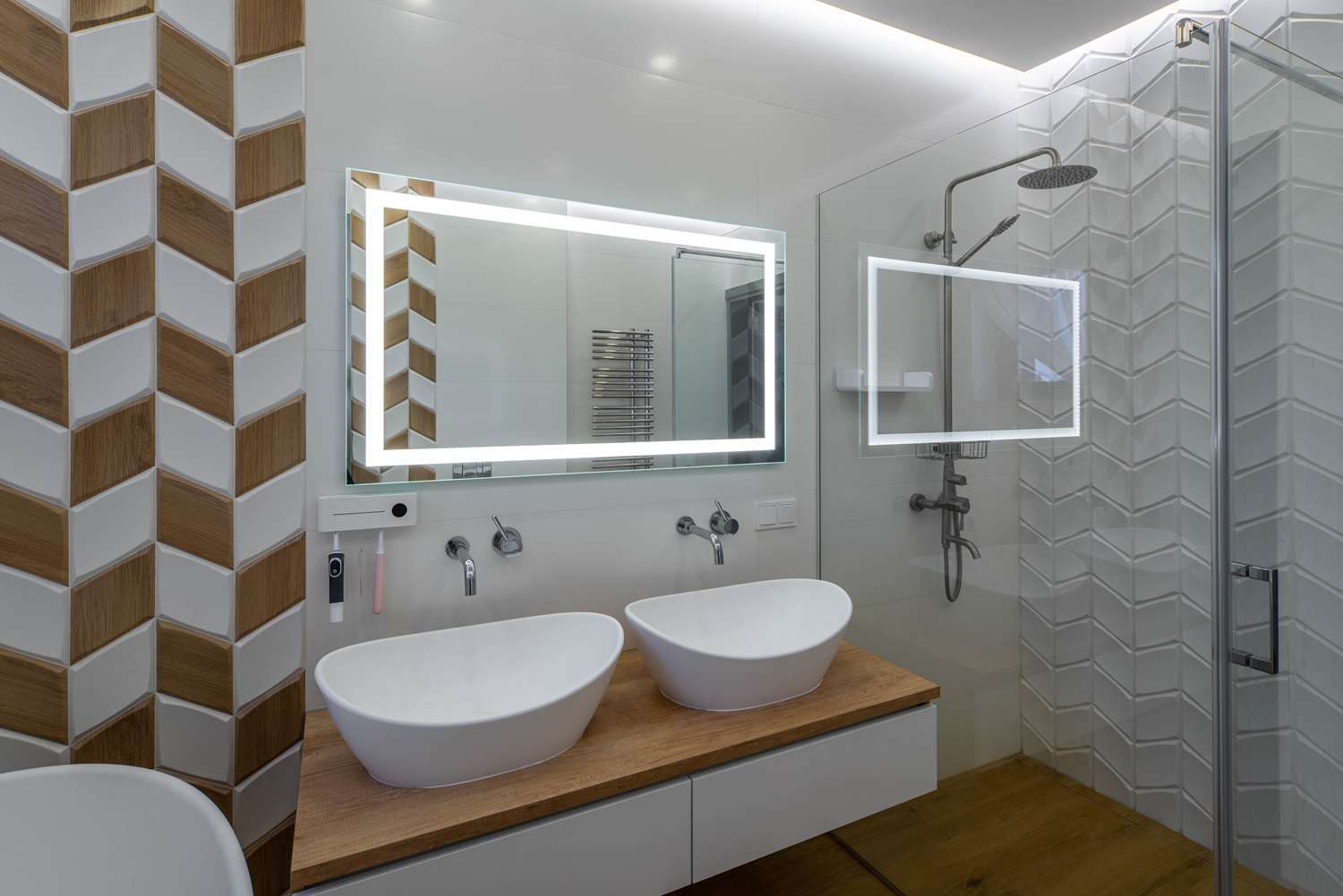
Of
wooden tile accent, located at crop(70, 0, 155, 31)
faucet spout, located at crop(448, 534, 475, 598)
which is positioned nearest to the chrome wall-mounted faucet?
faucet spout, located at crop(448, 534, 475, 598)

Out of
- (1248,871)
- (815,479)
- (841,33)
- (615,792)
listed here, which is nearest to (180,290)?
(615,792)

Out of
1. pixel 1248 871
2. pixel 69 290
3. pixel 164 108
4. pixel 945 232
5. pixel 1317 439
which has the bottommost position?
pixel 1248 871

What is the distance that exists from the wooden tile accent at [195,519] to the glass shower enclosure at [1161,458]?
1.73 metres

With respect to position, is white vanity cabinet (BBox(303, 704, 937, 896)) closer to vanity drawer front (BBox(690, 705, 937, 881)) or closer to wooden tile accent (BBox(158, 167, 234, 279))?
vanity drawer front (BBox(690, 705, 937, 881))

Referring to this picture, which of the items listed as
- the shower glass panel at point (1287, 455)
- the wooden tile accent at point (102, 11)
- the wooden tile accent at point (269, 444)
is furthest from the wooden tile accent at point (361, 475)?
the shower glass panel at point (1287, 455)

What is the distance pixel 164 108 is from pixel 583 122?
0.91 m

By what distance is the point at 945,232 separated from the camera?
1.73m

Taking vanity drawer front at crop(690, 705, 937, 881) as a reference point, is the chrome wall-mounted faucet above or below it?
above

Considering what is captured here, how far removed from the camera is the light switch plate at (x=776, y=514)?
2.04 metres

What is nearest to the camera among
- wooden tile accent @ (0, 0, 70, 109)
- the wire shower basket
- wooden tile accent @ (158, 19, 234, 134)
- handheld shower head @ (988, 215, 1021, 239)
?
wooden tile accent @ (0, 0, 70, 109)

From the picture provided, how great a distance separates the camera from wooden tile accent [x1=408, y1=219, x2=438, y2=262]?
5.08 feet

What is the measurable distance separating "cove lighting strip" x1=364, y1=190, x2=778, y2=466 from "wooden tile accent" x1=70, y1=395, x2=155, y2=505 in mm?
406

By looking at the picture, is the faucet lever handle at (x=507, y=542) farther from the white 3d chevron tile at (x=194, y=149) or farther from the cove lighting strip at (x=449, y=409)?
the white 3d chevron tile at (x=194, y=149)

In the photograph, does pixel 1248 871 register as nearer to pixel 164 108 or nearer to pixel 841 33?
pixel 841 33
